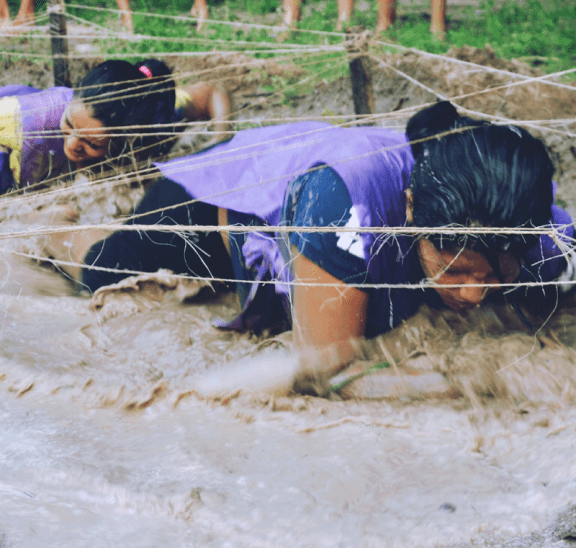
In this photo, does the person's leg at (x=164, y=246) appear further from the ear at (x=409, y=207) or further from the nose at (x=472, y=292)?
the nose at (x=472, y=292)

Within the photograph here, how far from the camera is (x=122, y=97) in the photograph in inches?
108

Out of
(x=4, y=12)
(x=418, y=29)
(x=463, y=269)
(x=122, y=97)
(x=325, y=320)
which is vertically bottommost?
(x=325, y=320)

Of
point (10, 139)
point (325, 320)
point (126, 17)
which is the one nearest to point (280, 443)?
point (325, 320)

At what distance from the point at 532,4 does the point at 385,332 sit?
3.59 metres

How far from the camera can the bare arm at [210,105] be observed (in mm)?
3530

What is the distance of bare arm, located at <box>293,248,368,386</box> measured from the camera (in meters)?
1.57

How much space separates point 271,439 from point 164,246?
1.24 metres

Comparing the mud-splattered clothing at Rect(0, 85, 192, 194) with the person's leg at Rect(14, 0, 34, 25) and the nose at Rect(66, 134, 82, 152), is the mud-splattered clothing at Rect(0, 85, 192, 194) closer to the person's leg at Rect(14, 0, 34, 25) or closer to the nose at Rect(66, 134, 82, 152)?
the nose at Rect(66, 134, 82, 152)

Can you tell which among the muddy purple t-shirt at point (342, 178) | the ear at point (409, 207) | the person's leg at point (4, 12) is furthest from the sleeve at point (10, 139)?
the person's leg at point (4, 12)

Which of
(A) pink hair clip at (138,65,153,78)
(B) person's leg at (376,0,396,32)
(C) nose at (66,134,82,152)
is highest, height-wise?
(B) person's leg at (376,0,396,32)

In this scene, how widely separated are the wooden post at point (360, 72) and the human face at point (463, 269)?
1786 mm

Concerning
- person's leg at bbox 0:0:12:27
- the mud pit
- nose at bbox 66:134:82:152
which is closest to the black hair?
nose at bbox 66:134:82:152

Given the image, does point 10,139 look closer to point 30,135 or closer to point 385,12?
point 30,135

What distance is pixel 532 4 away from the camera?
13.7 ft
